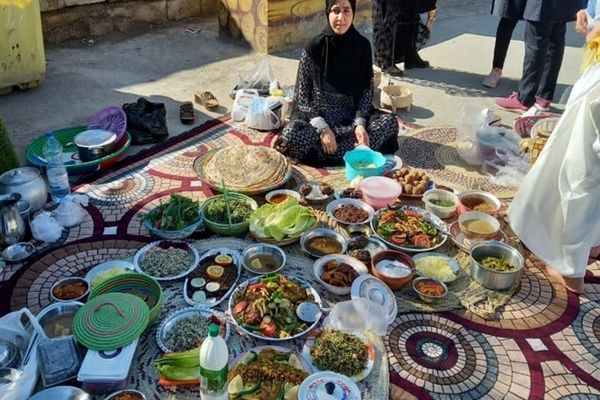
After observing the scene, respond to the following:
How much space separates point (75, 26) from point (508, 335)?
707 centimetres

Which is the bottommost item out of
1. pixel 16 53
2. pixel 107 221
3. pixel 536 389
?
pixel 536 389

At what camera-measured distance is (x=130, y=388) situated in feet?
9.32

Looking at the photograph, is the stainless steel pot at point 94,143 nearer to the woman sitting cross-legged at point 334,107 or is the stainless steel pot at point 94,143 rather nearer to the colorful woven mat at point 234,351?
the woman sitting cross-legged at point 334,107

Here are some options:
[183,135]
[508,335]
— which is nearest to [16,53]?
[183,135]

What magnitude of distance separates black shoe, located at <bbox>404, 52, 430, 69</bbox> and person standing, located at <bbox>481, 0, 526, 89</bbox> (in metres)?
0.86

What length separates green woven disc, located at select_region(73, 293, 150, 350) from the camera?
2828 millimetres

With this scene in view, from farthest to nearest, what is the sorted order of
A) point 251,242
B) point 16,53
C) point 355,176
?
point 16,53 → point 355,176 → point 251,242

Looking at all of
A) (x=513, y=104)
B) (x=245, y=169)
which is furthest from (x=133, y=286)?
(x=513, y=104)

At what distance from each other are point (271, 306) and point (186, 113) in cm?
304

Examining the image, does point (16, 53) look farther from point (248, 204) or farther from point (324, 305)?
point (324, 305)

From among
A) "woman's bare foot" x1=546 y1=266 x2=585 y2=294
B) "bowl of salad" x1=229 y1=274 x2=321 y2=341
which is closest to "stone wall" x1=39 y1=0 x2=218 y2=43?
"bowl of salad" x1=229 y1=274 x2=321 y2=341

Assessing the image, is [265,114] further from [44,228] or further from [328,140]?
[44,228]

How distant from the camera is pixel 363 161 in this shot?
15.4ft

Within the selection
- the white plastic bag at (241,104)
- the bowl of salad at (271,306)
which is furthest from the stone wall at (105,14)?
the bowl of salad at (271,306)
